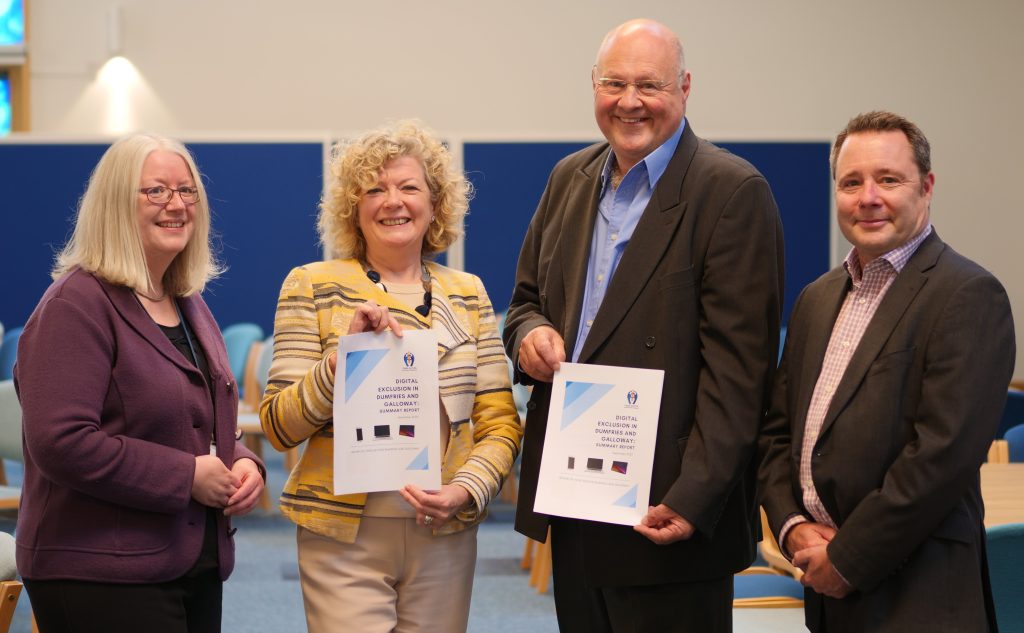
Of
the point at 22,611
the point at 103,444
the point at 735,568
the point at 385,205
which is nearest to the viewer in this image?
the point at 103,444

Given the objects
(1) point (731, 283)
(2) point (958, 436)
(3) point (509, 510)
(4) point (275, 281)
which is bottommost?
(3) point (509, 510)

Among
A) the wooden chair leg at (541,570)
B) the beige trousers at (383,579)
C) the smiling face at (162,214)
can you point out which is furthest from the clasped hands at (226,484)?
the wooden chair leg at (541,570)

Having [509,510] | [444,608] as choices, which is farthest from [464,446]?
[509,510]

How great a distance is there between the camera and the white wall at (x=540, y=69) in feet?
29.3

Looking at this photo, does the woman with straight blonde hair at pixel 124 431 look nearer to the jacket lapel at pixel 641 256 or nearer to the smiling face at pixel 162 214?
Result: the smiling face at pixel 162 214

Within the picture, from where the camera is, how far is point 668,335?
85.7 inches

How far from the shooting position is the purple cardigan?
6.70ft

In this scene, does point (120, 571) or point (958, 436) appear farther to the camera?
point (120, 571)

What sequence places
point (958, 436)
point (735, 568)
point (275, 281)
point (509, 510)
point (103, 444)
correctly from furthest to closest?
1. point (275, 281)
2. point (509, 510)
3. point (735, 568)
4. point (103, 444)
5. point (958, 436)

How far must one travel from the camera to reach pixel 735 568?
2234mm

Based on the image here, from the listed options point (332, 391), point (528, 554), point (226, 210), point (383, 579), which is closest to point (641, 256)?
point (332, 391)

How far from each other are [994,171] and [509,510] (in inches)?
202

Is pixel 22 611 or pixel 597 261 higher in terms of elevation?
pixel 597 261

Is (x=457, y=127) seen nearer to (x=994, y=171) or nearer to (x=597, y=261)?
(x=994, y=171)
